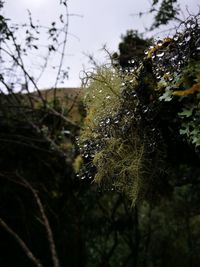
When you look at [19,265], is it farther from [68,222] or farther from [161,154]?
[161,154]

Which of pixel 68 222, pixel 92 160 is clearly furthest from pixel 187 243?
pixel 92 160

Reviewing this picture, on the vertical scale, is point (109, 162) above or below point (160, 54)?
below

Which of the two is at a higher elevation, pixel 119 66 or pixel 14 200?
pixel 14 200

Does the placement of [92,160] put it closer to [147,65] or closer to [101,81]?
[101,81]

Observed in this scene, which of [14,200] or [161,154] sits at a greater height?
[14,200]

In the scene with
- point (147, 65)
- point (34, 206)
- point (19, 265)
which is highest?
point (34, 206)

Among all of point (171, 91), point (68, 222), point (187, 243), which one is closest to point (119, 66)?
point (171, 91)

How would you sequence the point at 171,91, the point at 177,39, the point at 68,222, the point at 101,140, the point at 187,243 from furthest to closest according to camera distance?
the point at 187,243, the point at 68,222, the point at 101,140, the point at 177,39, the point at 171,91

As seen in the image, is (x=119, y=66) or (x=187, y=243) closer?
(x=119, y=66)

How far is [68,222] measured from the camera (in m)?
6.87

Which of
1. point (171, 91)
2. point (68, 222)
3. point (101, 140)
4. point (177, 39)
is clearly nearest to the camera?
point (171, 91)

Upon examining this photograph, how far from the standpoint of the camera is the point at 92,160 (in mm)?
1676

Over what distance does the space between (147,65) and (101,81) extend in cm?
17

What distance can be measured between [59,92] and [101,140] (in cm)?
497
